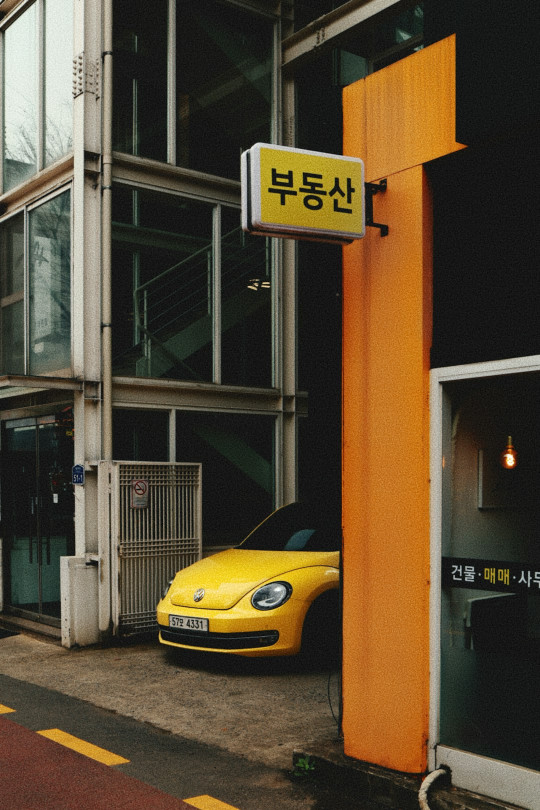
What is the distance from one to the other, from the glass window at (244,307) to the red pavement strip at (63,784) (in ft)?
20.8

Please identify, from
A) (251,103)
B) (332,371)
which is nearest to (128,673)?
(332,371)

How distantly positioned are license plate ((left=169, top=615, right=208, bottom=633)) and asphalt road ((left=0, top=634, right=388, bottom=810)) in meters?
0.43

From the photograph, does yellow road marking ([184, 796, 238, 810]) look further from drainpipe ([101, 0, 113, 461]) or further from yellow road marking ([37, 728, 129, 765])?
drainpipe ([101, 0, 113, 461])

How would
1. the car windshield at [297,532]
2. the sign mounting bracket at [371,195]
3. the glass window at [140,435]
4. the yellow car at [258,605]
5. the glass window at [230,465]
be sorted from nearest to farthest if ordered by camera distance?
the sign mounting bracket at [371,195], the yellow car at [258,605], the car windshield at [297,532], the glass window at [140,435], the glass window at [230,465]

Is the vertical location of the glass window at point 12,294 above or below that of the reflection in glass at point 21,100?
below

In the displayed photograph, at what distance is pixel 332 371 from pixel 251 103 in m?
7.52

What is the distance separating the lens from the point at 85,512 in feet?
32.5

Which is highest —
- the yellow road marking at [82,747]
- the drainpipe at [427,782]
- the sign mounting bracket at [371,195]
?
the sign mounting bracket at [371,195]

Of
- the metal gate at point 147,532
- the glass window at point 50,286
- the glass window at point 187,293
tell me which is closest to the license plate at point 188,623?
the metal gate at point 147,532

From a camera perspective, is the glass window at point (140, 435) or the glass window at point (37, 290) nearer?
the glass window at point (140, 435)

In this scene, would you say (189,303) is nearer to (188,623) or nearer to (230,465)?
(230,465)

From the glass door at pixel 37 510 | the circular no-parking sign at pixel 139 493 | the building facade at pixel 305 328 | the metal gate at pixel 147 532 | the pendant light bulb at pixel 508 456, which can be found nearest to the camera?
the building facade at pixel 305 328

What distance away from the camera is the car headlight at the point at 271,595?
8234mm

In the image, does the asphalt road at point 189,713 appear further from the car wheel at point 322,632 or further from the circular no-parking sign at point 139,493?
the circular no-parking sign at point 139,493
